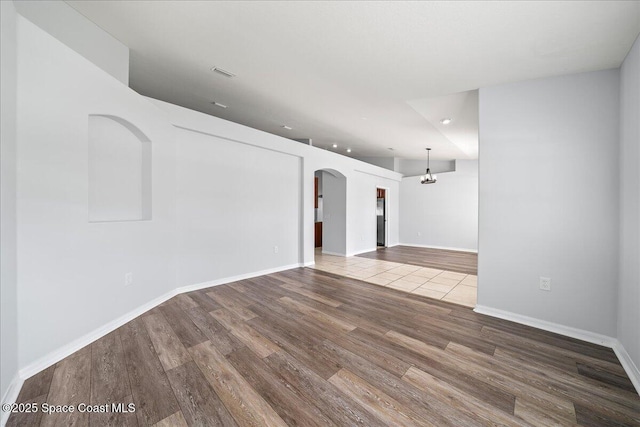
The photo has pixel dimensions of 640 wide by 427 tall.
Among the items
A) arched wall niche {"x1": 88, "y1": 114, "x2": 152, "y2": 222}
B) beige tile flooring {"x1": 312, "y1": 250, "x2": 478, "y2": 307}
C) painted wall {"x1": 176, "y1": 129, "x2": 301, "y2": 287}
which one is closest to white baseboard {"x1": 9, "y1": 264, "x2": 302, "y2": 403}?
painted wall {"x1": 176, "y1": 129, "x2": 301, "y2": 287}

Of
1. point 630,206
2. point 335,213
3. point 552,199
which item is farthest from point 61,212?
point 335,213

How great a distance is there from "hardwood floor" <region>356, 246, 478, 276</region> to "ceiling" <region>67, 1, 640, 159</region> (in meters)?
3.17

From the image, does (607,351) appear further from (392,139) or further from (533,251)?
(392,139)

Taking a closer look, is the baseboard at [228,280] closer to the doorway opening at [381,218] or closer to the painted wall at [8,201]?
the painted wall at [8,201]

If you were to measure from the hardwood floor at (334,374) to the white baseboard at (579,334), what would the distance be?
0.07 m

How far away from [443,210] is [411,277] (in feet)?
14.6

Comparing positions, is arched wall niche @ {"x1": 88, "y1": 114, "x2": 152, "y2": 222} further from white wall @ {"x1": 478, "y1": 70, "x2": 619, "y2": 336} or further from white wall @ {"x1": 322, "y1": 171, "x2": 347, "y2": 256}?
white wall @ {"x1": 322, "y1": 171, "x2": 347, "y2": 256}

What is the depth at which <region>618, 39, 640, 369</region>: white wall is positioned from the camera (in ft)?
6.35

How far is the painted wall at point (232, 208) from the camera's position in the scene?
3.58 meters

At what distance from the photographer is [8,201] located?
1.64 metres

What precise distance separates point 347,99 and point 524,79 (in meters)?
2.11

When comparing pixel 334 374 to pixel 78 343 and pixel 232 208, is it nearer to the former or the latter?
pixel 78 343

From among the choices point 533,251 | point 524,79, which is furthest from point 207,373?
point 524,79

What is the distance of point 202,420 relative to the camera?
141 centimetres
